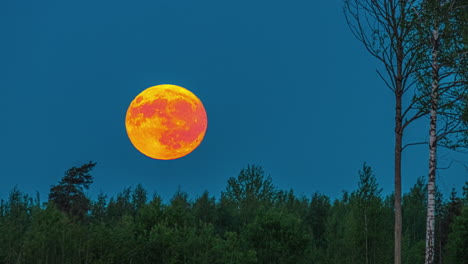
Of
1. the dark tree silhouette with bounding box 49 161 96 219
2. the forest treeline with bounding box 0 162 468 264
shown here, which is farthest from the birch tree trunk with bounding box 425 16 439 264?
the dark tree silhouette with bounding box 49 161 96 219

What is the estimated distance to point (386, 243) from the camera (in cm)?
4400

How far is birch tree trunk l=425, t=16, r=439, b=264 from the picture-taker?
23.2 m

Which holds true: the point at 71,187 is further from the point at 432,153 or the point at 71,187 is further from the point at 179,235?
the point at 432,153

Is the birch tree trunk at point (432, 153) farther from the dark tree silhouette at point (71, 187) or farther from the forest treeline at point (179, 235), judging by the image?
the dark tree silhouette at point (71, 187)

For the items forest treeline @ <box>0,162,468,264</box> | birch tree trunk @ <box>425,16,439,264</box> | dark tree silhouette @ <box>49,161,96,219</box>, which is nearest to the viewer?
birch tree trunk @ <box>425,16,439,264</box>

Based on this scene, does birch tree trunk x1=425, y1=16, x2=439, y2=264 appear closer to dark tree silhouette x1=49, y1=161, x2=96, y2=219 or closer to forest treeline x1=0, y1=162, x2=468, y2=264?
forest treeline x1=0, y1=162, x2=468, y2=264

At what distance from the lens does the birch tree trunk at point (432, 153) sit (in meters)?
23.2

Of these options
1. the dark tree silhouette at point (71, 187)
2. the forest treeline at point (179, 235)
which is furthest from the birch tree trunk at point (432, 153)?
the dark tree silhouette at point (71, 187)

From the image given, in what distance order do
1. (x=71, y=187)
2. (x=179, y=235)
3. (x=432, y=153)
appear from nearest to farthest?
(x=432, y=153) < (x=179, y=235) < (x=71, y=187)

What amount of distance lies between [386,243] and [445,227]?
24.0 metres

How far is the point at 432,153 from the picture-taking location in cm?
2403

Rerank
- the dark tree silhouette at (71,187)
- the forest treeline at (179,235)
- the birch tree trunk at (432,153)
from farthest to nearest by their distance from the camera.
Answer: the dark tree silhouette at (71,187) < the forest treeline at (179,235) < the birch tree trunk at (432,153)

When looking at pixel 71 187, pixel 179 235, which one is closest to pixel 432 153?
pixel 179 235

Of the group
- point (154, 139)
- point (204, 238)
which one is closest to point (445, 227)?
point (204, 238)
